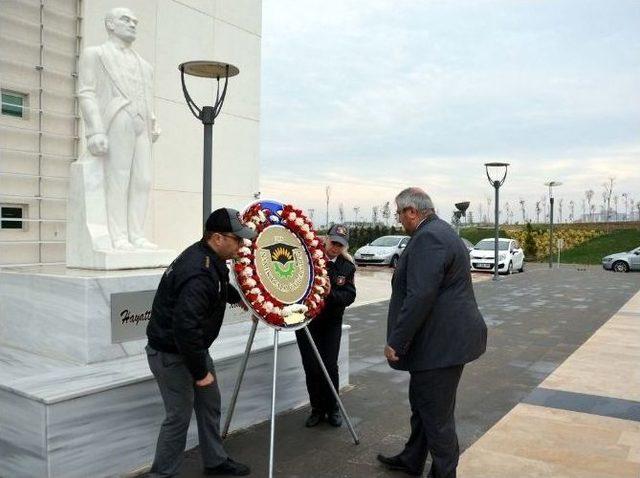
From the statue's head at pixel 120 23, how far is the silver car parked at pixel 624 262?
2468cm

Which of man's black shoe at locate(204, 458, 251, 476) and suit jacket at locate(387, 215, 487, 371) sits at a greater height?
suit jacket at locate(387, 215, 487, 371)

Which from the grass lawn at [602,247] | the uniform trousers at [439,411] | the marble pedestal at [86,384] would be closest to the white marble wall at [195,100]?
the marble pedestal at [86,384]

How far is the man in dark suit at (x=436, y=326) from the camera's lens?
3.17m

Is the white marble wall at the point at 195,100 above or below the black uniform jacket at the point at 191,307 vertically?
above

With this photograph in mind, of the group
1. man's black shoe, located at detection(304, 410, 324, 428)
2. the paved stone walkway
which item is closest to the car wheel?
the paved stone walkway

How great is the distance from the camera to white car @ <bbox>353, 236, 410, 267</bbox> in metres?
22.6

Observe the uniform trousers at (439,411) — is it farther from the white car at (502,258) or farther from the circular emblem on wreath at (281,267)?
the white car at (502,258)

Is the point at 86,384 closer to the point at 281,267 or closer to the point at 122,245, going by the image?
the point at 281,267

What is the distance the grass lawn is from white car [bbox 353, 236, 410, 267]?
1385 cm


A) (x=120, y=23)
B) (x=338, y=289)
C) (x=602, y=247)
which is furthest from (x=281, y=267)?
(x=602, y=247)

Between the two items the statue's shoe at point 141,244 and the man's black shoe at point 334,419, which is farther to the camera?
the statue's shoe at point 141,244

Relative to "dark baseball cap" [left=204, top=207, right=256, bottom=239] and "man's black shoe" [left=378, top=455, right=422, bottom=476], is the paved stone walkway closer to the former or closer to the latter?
"man's black shoe" [left=378, top=455, right=422, bottom=476]

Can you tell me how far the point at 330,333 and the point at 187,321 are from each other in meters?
1.83

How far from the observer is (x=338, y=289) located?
175 inches
